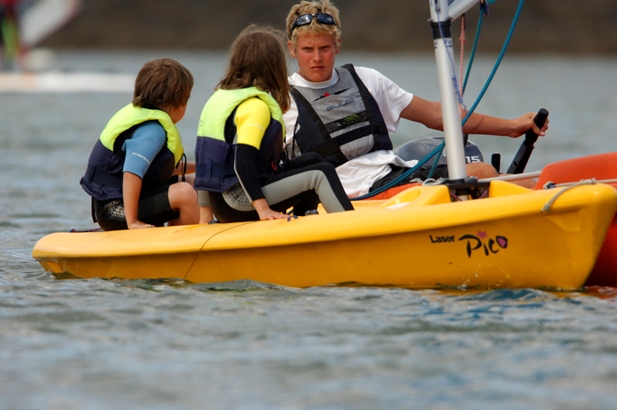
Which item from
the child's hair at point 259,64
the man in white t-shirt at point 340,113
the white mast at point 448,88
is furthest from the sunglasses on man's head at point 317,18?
the white mast at point 448,88

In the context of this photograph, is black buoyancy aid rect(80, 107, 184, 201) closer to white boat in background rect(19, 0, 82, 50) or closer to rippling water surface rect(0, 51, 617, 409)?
rippling water surface rect(0, 51, 617, 409)

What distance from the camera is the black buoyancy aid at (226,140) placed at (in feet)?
15.5

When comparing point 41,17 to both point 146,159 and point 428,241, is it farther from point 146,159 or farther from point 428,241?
point 428,241

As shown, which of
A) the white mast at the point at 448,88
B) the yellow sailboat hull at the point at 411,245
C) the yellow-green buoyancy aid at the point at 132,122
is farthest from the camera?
the yellow-green buoyancy aid at the point at 132,122

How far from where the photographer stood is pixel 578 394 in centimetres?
337

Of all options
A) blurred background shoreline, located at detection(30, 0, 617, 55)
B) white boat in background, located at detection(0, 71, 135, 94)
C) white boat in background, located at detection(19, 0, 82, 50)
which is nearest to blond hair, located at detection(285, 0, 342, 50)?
white boat in background, located at detection(0, 71, 135, 94)

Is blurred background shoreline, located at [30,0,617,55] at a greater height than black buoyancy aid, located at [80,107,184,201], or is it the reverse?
blurred background shoreline, located at [30,0,617,55]

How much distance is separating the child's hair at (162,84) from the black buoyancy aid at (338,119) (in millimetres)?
611

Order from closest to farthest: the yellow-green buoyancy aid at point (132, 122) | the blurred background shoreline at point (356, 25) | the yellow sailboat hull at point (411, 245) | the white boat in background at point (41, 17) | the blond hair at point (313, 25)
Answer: the yellow sailboat hull at point (411, 245)
the yellow-green buoyancy aid at point (132, 122)
the blond hair at point (313, 25)
the white boat in background at point (41, 17)
the blurred background shoreline at point (356, 25)

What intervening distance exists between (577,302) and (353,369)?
46.5 inches

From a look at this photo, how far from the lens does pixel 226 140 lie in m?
4.77

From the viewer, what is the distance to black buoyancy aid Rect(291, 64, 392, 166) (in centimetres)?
541

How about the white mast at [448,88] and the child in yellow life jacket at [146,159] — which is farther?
the child in yellow life jacket at [146,159]

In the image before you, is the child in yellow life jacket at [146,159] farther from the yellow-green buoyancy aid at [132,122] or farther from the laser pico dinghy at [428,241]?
the laser pico dinghy at [428,241]
